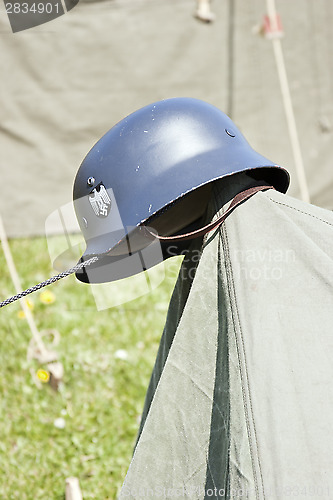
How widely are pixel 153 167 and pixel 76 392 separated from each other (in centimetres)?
208

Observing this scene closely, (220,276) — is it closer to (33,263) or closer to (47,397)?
(47,397)

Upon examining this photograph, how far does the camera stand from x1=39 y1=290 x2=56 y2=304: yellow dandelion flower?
388 cm

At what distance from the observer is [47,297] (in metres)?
3.88

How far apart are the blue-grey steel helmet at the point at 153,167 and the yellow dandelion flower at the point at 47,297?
2.32 m

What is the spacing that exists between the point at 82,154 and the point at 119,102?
Result: 0.51m

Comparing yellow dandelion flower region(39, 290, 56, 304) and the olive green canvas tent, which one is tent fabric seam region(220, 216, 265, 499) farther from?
Result: yellow dandelion flower region(39, 290, 56, 304)

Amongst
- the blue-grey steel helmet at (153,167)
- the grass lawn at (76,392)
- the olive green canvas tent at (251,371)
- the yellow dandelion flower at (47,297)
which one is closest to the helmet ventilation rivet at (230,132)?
the blue-grey steel helmet at (153,167)

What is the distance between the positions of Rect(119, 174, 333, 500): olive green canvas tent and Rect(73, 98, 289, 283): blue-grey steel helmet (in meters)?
0.08

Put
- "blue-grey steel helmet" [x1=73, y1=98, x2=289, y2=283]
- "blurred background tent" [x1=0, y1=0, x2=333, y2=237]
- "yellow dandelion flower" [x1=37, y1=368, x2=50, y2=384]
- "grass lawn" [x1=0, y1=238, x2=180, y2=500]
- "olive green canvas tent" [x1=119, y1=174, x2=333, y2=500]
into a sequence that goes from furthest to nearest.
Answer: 1. "blurred background tent" [x1=0, y1=0, x2=333, y2=237]
2. "yellow dandelion flower" [x1=37, y1=368, x2=50, y2=384]
3. "grass lawn" [x1=0, y1=238, x2=180, y2=500]
4. "blue-grey steel helmet" [x1=73, y1=98, x2=289, y2=283]
5. "olive green canvas tent" [x1=119, y1=174, x2=333, y2=500]

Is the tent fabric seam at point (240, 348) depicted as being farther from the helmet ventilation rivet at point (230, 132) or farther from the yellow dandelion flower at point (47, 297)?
the yellow dandelion flower at point (47, 297)

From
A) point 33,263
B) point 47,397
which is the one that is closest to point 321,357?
point 47,397

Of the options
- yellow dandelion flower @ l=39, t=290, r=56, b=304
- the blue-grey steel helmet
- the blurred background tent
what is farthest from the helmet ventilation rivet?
the blurred background tent

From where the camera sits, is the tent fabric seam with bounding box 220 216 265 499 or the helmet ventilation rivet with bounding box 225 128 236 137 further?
the helmet ventilation rivet with bounding box 225 128 236 137

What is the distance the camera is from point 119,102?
473 centimetres
